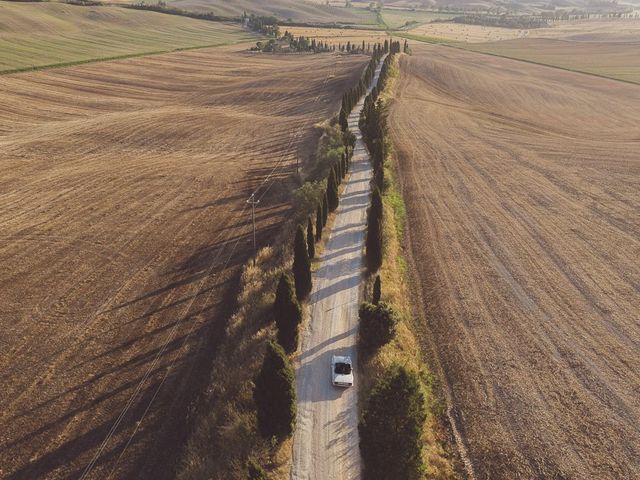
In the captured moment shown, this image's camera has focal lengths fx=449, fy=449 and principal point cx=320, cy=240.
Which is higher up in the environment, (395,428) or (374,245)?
(374,245)

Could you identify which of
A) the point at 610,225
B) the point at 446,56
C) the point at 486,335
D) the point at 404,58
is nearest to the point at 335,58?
the point at 404,58

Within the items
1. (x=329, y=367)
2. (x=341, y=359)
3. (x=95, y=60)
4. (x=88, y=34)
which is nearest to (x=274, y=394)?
(x=341, y=359)

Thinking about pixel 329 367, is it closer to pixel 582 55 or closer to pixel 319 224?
pixel 319 224

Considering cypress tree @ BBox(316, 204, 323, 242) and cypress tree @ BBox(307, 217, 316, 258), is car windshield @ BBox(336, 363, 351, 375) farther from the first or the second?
cypress tree @ BBox(316, 204, 323, 242)

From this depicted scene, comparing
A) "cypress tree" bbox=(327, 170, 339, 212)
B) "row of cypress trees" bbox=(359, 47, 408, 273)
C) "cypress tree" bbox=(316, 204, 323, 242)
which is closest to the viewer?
"row of cypress trees" bbox=(359, 47, 408, 273)

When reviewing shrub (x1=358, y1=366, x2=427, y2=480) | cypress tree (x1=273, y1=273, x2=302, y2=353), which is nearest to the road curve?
cypress tree (x1=273, y1=273, x2=302, y2=353)
